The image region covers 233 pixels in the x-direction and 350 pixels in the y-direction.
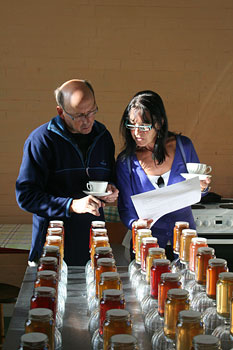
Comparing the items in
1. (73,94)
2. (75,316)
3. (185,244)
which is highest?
(73,94)

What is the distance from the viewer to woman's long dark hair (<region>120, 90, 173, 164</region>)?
2.98 meters

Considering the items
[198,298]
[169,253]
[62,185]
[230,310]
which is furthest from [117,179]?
[230,310]

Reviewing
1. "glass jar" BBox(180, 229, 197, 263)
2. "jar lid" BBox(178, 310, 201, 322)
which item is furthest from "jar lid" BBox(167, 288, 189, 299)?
"glass jar" BBox(180, 229, 197, 263)

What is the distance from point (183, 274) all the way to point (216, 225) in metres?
2.33

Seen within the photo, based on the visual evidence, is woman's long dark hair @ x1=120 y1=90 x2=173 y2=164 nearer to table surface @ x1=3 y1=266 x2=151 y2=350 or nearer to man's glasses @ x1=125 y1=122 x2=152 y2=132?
man's glasses @ x1=125 y1=122 x2=152 y2=132

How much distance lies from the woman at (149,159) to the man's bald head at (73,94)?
29cm

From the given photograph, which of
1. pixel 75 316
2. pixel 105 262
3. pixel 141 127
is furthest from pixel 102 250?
pixel 141 127

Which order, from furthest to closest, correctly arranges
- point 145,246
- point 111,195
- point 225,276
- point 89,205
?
point 111,195 < point 89,205 < point 145,246 < point 225,276

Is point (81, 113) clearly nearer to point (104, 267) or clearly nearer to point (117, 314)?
point (104, 267)

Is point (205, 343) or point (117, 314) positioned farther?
point (117, 314)

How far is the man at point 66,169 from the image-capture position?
2.75m

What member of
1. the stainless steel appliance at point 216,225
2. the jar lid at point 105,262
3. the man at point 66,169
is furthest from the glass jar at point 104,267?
the stainless steel appliance at point 216,225

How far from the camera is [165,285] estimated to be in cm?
169

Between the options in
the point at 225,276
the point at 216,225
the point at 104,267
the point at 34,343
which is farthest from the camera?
the point at 216,225
